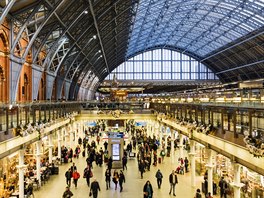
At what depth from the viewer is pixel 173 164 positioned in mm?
32156

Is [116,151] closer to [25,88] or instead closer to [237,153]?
[25,88]

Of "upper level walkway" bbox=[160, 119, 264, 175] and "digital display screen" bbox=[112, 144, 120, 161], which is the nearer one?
"upper level walkway" bbox=[160, 119, 264, 175]

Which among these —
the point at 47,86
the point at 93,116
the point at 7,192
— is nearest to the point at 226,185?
the point at 7,192

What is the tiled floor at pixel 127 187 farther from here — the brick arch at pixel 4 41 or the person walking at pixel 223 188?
the brick arch at pixel 4 41

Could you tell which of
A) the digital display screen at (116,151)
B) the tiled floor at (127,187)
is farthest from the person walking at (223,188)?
the digital display screen at (116,151)

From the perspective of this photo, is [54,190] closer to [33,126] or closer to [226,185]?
[33,126]

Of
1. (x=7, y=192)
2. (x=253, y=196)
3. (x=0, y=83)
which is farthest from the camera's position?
(x=0, y=83)

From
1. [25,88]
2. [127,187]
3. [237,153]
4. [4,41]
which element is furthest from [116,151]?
[237,153]

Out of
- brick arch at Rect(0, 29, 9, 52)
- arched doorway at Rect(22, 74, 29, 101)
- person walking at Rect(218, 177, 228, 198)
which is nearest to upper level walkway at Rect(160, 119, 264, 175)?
person walking at Rect(218, 177, 228, 198)

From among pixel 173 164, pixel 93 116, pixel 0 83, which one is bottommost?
pixel 173 164

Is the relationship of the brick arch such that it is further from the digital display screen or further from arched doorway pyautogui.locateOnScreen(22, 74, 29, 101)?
the digital display screen

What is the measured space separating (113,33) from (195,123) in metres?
26.8

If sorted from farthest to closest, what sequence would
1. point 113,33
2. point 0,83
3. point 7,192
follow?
point 113,33
point 0,83
point 7,192

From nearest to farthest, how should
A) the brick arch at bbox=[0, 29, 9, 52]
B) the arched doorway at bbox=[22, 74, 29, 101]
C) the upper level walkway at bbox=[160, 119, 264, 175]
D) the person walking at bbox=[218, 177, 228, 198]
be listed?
the upper level walkway at bbox=[160, 119, 264, 175]
the person walking at bbox=[218, 177, 228, 198]
the brick arch at bbox=[0, 29, 9, 52]
the arched doorway at bbox=[22, 74, 29, 101]
